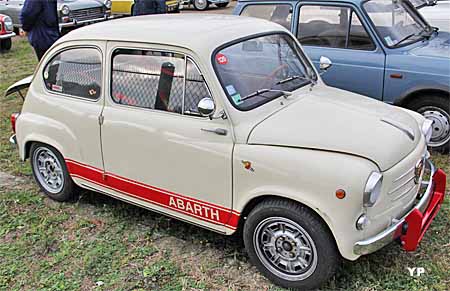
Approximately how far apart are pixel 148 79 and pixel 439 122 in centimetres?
339

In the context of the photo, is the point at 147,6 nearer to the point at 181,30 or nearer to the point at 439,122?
the point at 181,30

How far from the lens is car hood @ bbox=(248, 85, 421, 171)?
122 inches

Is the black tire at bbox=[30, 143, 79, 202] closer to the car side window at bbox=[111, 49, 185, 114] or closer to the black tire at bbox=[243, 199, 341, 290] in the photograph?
the car side window at bbox=[111, 49, 185, 114]

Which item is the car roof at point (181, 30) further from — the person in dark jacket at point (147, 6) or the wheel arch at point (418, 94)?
the person in dark jacket at point (147, 6)

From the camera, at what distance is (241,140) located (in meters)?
3.32

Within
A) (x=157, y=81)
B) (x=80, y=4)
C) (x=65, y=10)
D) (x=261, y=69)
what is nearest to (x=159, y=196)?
(x=157, y=81)

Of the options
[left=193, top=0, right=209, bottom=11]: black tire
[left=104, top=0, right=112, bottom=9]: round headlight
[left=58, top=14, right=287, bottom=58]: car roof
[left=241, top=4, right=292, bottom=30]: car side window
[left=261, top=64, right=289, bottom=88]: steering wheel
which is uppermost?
[left=58, top=14, right=287, bottom=58]: car roof

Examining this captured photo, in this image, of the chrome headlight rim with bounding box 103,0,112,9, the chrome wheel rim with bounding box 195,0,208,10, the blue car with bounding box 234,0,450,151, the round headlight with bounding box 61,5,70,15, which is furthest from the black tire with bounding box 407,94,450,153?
the chrome wheel rim with bounding box 195,0,208,10

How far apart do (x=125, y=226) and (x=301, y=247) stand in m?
1.74

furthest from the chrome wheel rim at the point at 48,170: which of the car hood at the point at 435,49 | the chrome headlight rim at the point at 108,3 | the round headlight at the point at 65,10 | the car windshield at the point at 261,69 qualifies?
the chrome headlight rim at the point at 108,3

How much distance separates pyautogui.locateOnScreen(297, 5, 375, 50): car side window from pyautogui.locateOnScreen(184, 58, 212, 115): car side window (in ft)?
9.28

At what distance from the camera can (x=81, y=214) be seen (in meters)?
4.55

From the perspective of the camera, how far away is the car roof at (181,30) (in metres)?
3.58

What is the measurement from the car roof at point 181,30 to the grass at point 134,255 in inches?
62.6
